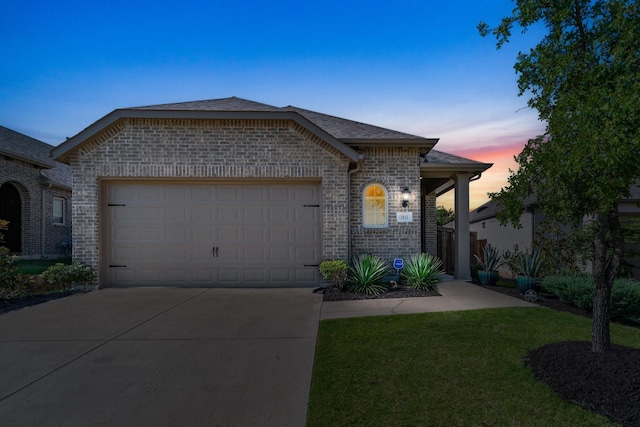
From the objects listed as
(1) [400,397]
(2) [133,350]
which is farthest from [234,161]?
(1) [400,397]

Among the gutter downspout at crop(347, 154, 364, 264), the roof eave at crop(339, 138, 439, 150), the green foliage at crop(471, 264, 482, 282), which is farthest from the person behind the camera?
the green foliage at crop(471, 264, 482, 282)

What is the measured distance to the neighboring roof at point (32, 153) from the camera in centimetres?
1288

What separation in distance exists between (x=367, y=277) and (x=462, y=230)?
3762 millimetres

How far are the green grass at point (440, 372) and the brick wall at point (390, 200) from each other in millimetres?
3474

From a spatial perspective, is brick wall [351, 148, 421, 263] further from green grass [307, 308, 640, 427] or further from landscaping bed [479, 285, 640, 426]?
landscaping bed [479, 285, 640, 426]

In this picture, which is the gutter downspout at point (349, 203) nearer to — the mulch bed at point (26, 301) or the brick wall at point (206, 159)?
the brick wall at point (206, 159)

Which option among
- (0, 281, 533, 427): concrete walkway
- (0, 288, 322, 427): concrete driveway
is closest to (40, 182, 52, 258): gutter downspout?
(0, 281, 533, 427): concrete walkway

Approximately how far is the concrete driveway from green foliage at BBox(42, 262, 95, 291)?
1.30m

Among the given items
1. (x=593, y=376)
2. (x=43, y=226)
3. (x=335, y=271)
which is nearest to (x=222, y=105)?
(x=335, y=271)

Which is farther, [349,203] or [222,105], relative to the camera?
[222,105]

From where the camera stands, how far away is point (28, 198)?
45.4 ft

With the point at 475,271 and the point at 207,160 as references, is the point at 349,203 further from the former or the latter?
the point at 475,271

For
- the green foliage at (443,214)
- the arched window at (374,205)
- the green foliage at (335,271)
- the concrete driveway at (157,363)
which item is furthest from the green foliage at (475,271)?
the green foliage at (443,214)

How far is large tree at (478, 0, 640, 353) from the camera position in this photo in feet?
9.00
